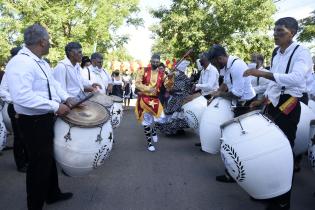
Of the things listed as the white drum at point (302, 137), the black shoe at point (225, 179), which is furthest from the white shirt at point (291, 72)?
the black shoe at point (225, 179)

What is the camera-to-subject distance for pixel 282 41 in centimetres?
385

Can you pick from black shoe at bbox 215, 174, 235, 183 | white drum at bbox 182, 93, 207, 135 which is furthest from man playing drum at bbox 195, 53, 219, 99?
black shoe at bbox 215, 174, 235, 183

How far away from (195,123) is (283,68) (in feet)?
11.7

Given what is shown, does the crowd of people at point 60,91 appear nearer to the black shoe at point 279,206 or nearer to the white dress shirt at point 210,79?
the black shoe at point 279,206

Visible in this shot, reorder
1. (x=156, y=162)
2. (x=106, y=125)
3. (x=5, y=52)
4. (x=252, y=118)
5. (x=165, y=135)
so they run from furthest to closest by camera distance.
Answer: (x=5, y=52) → (x=165, y=135) → (x=156, y=162) → (x=106, y=125) → (x=252, y=118)

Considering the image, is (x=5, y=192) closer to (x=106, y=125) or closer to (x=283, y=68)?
(x=106, y=125)

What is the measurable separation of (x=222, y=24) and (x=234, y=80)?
48.8 ft

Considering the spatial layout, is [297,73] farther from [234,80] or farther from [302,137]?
[302,137]

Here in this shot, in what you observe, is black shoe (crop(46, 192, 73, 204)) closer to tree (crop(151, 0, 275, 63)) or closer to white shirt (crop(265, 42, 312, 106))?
white shirt (crop(265, 42, 312, 106))

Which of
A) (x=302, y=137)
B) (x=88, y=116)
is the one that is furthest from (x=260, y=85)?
(x=88, y=116)

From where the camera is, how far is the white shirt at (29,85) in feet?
11.3

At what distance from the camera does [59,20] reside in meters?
16.6

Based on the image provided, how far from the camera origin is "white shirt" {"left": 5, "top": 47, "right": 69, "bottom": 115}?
3445 mm

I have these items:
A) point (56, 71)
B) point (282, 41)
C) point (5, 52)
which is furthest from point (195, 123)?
point (5, 52)
